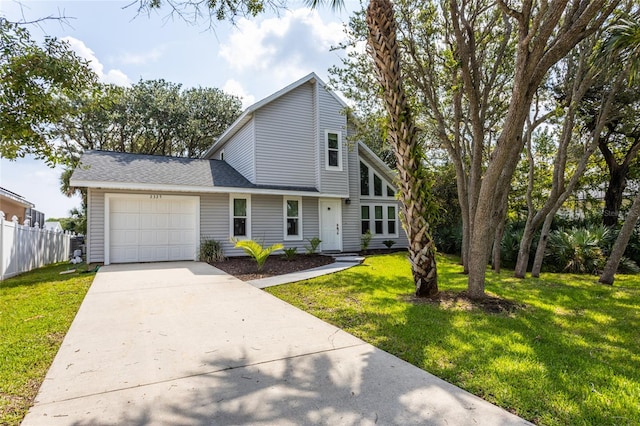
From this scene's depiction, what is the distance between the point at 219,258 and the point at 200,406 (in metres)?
9.97

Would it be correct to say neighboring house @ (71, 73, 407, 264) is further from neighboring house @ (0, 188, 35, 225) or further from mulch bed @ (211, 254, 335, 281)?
neighboring house @ (0, 188, 35, 225)

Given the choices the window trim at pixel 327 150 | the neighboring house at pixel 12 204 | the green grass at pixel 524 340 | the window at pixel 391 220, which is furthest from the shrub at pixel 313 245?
the neighboring house at pixel 12 204

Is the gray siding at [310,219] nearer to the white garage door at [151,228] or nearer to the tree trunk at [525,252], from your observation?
the white garage door at [151,228]

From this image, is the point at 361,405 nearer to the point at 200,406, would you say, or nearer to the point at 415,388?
the point at 415,388

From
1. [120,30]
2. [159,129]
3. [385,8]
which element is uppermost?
[159,129]

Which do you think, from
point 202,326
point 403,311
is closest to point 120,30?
point 202,326

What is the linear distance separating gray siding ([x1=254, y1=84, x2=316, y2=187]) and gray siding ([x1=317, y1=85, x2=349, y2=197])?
405 millimetres

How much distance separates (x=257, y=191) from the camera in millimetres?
12875

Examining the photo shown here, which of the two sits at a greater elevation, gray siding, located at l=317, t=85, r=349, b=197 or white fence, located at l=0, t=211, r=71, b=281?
gray siding, located at l=317, t=85, r=349, b=197

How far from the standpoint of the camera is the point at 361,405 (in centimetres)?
254

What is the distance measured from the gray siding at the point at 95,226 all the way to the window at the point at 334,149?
8.35m

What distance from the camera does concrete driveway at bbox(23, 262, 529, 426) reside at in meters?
2.41

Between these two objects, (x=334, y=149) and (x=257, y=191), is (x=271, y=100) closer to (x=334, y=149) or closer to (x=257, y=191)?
(x=334, y=149)

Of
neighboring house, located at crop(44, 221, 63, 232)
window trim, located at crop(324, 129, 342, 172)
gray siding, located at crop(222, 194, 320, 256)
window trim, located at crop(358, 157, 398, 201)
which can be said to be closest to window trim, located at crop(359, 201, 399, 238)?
window trim, located at crop(358, 157, 398, 201)
